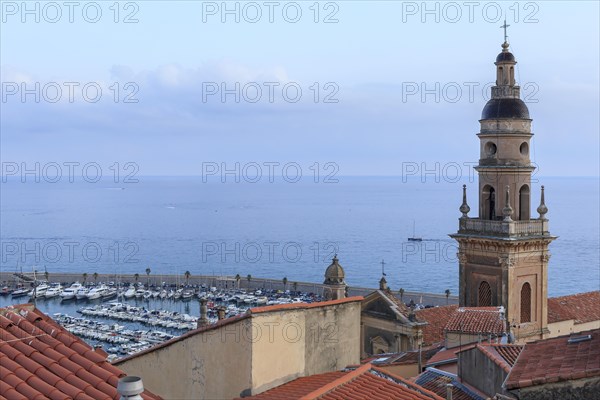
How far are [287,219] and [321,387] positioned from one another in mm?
188127

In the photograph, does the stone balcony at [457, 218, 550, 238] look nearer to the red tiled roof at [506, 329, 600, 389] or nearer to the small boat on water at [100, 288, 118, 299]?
the red tiled roof at [506, 329, 600, 389]

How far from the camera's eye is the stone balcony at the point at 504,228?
26.0 m

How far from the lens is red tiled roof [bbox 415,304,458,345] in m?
27.3

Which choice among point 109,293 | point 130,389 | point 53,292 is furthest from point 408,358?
point 53,292

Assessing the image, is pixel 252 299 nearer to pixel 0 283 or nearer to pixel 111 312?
pixel 111 312

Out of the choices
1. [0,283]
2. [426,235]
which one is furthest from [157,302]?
[426,235]

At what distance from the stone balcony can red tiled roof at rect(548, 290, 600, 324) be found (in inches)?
160

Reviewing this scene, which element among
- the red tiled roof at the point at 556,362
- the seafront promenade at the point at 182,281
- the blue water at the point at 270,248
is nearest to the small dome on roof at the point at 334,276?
the red tiled roof at the point at 556,362

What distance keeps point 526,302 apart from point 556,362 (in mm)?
19932

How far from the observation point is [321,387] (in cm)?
880

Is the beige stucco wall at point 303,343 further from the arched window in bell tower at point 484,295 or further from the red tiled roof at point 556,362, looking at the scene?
the arched window in bell tower at point 484,295

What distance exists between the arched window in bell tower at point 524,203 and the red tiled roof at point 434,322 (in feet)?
14.9

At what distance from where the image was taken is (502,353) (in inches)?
511

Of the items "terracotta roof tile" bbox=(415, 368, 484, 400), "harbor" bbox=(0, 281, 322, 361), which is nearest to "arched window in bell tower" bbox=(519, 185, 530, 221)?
"terracotta roof tile" bbox=(415, 368, 484, 400)
